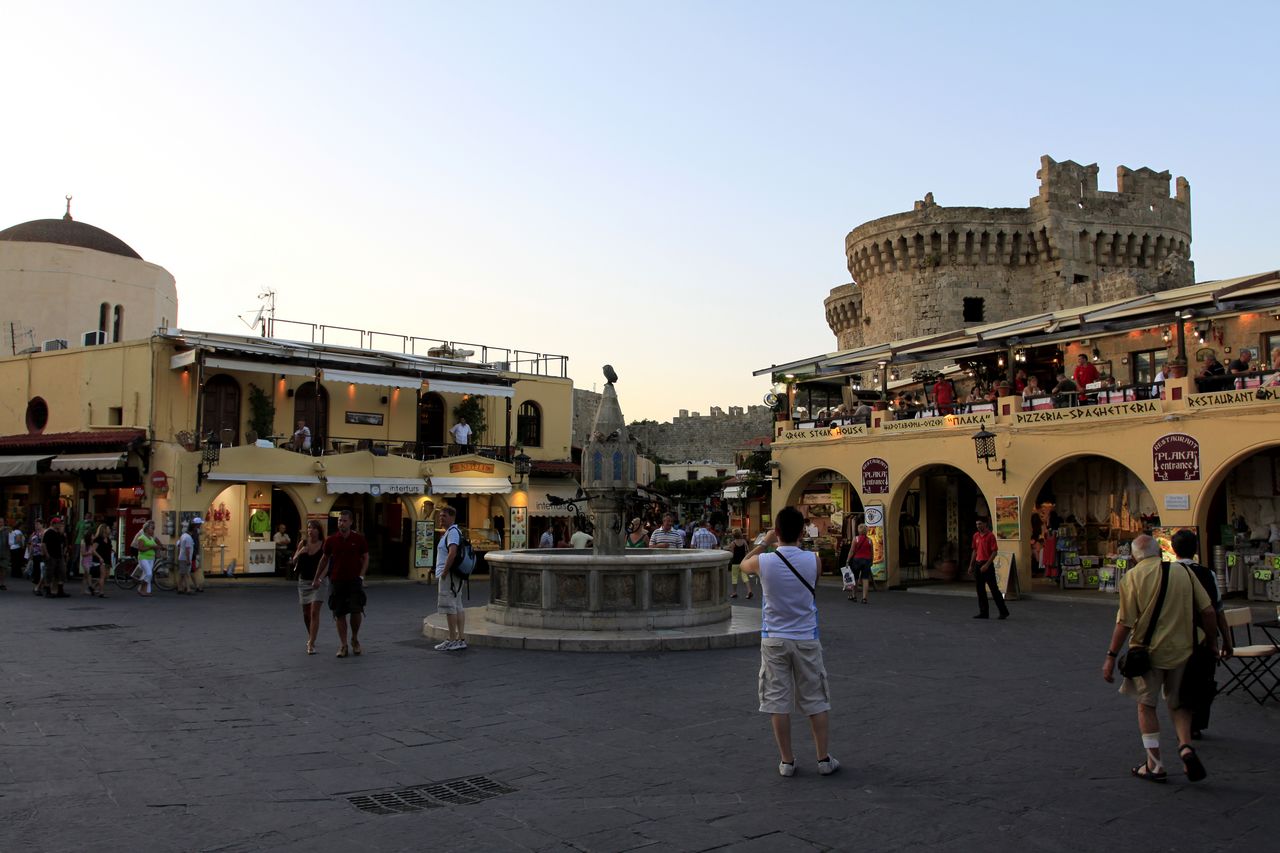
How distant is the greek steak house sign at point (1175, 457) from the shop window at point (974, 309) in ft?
68.3

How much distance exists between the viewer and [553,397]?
35.1m

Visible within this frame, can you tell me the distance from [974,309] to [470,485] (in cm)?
2215

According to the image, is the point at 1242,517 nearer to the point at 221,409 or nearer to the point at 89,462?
the point at 221,409

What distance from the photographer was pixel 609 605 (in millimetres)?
13484

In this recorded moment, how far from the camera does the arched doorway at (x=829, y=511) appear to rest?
90.8 ft

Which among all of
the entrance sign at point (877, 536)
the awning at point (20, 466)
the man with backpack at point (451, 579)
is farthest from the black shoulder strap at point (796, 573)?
the awning at point (20, 466)

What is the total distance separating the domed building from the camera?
34094mm

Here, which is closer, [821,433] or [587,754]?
[587,754]

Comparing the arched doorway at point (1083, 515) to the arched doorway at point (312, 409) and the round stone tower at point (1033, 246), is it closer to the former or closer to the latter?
the round stone tower at point (1033, 246)

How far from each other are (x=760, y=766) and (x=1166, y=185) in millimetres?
Result: 39352

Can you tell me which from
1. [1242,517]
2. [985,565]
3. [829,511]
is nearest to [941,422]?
[829,511]

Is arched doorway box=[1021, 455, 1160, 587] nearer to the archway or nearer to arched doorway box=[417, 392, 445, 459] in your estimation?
the archway

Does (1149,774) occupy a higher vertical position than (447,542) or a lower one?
lower

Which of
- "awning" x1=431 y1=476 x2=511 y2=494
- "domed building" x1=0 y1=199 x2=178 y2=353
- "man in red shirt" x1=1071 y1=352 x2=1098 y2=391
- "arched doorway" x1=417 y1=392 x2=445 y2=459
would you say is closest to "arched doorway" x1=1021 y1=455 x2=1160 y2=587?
"man in red shirt" x1=1071 y1=352 x2=1098 y2=391
